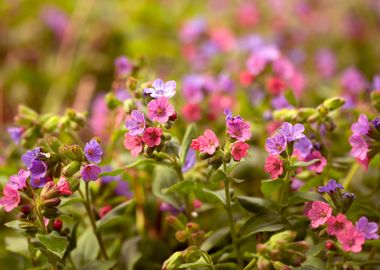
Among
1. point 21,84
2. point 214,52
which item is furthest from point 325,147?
point 21,84

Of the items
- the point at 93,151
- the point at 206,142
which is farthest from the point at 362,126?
the point at 93,151

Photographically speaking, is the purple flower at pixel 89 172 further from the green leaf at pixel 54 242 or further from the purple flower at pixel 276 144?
the purple flower at pixel 276 144

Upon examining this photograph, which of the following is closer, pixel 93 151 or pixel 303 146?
pixel 93 151

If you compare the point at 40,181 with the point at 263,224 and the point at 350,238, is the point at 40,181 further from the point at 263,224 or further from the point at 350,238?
the point at 350,238

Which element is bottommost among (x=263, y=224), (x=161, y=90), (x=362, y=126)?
(x=263, y=224)

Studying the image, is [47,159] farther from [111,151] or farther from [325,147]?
[325,147]

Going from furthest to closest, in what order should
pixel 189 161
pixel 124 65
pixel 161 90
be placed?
pixel 124 65
pixel 189 161
pixel 161 90

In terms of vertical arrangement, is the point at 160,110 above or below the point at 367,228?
above
